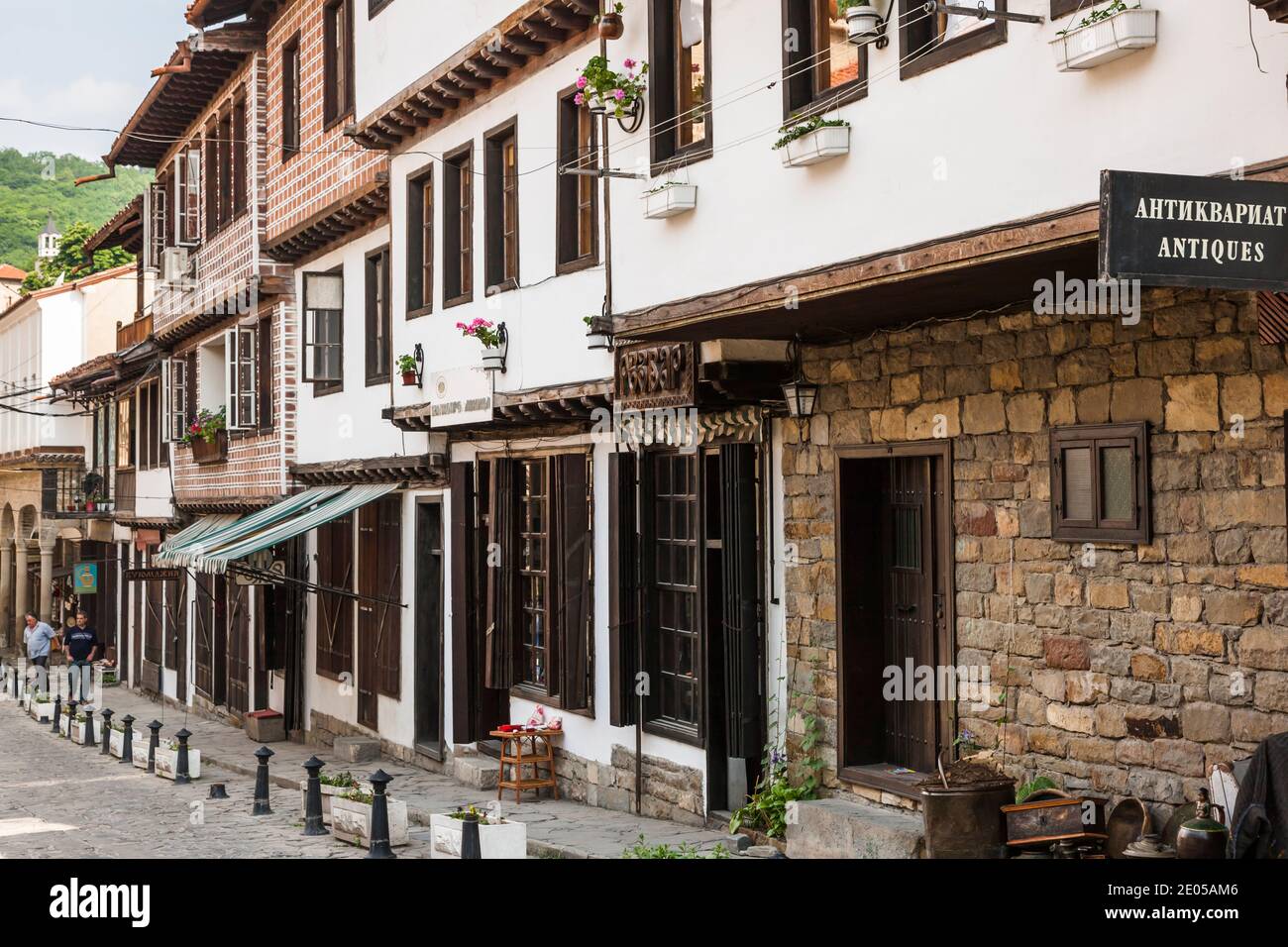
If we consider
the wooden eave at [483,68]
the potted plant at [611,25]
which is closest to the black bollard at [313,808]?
the potted plant at [611,25]

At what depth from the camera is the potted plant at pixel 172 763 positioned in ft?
57.5

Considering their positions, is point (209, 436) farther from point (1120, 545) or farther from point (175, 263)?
Result: point (1120, 545)

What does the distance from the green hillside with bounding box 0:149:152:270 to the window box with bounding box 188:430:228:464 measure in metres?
21.3

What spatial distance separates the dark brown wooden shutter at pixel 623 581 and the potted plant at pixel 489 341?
200cm

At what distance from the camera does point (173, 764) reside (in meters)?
17.8

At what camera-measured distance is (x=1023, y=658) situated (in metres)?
8.62

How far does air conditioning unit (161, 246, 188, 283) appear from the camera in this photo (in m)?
26.1

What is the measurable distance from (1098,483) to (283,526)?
11.6m

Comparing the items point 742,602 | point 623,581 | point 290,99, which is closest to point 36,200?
point 290,99

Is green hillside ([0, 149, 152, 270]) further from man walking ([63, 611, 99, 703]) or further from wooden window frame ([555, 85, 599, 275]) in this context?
wooden window frame ([555, 85, 599, 275])

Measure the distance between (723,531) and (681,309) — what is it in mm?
2227

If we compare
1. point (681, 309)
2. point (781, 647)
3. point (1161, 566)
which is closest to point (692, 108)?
point (681, 309)

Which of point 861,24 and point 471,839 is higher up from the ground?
point 861,24

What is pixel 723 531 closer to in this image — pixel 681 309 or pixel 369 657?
pixel 681 309
